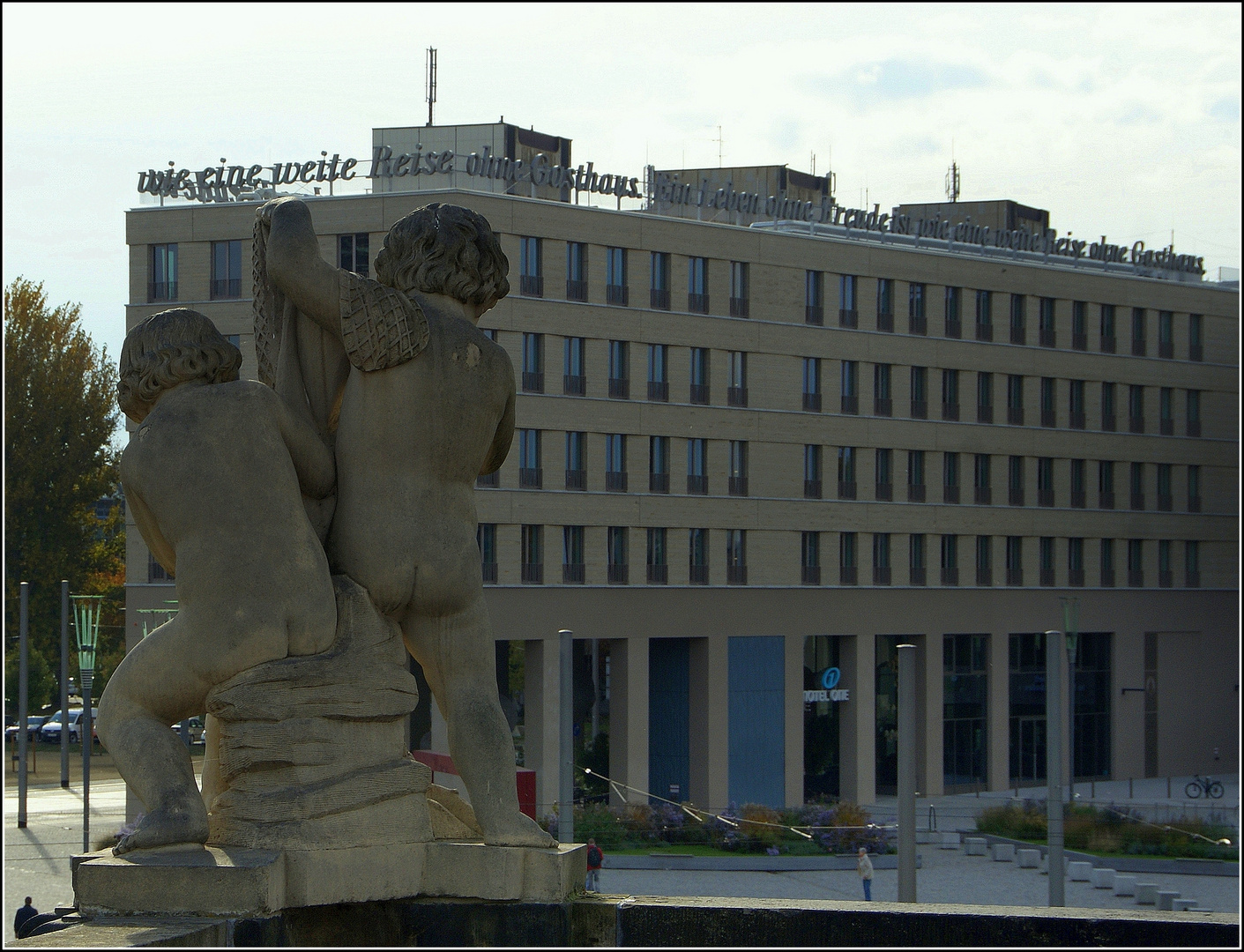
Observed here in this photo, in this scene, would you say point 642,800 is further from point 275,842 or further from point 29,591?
point 275,842

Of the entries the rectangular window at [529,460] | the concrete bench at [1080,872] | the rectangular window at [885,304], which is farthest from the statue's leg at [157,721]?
the rectangular window at [885,304]

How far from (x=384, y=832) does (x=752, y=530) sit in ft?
167

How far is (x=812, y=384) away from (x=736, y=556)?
236 inches

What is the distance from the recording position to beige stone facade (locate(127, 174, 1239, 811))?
5372cm

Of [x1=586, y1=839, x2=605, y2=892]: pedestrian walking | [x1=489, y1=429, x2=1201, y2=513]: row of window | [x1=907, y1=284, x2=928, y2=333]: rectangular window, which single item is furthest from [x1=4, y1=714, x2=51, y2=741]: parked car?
[x1=586, y1=839, x2=605, y2=892]: pedestrian walking

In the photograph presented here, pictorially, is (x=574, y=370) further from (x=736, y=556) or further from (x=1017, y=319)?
(x=1017, y=319)

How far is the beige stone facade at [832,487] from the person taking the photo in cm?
5372

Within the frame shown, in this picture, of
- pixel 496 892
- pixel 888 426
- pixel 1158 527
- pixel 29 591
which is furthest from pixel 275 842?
pixel 1158 527

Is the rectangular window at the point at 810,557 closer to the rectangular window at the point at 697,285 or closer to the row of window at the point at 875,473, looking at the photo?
the row of window at the point at 875,473

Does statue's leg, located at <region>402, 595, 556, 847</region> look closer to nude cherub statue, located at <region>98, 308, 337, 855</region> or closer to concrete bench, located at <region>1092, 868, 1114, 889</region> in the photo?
nude cherub statue, located at <region>98, 308, 337, 855</region>

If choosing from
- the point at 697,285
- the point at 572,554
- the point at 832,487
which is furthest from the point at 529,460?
the point at 832,487

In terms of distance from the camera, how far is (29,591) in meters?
62.7

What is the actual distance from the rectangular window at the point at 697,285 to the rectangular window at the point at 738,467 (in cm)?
407

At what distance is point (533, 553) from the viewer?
53625 millimetres
